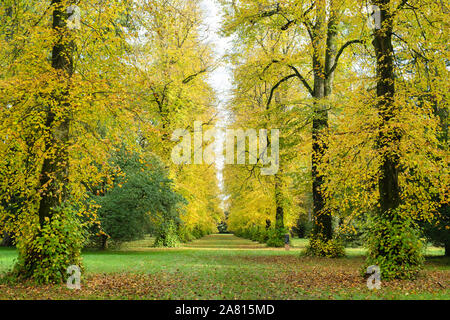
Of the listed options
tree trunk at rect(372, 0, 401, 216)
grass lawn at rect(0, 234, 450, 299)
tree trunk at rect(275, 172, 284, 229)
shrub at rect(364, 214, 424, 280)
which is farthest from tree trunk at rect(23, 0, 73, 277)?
tree trunk at rect(275, 172, 284, 229)

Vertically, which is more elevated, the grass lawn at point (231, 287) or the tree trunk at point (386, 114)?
the tree trunk at point (386, 114)

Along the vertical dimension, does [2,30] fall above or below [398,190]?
above

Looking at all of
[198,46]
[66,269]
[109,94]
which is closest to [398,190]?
[109,94]

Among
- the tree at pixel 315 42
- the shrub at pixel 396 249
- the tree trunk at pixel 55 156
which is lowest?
the shrub at pixel 396 249

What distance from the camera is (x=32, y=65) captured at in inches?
338

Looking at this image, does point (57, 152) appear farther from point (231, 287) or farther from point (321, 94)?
point (321, 94)

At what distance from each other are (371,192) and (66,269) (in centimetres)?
820

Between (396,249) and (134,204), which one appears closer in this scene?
(396,249)

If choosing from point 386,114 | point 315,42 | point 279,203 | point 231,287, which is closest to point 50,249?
point 231,287

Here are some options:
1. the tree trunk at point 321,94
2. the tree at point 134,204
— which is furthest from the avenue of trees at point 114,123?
the tree at point 134,204

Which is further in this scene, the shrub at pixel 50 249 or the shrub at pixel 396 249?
the shrub at pixel 396 249

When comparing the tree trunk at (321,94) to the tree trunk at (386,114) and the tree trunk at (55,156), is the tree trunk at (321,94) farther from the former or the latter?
the tree trunk at (55,156)

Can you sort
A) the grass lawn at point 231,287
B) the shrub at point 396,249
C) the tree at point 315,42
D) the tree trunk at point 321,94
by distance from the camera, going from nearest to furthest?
the grass lawn at point 231,287
the shrub at point 396,249
the tree at point 315,42
the tree trunk at point 321,94
